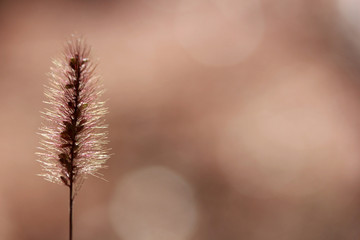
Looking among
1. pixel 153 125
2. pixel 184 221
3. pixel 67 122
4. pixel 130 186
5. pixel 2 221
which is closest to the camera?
pixel 67 122

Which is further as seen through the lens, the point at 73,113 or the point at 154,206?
the point at 154,206

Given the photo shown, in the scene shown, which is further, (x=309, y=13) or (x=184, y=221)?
(x=309, y=13)

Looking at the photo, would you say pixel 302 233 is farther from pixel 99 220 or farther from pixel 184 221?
pixel 99 220

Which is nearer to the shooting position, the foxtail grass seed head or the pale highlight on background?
the foxtail grass seed head

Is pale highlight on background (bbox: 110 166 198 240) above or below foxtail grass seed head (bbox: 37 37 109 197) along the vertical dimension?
below

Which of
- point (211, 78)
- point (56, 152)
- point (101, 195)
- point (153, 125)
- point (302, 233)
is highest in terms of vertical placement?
Result: point (211, 78)

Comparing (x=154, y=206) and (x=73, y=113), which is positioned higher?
(x=73, y=113)

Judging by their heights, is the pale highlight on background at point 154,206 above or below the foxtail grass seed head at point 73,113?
below

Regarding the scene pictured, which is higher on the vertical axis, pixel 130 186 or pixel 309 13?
pixel 309 13

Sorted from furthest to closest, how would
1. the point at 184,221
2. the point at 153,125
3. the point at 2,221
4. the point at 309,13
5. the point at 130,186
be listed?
the point at 309,13
the point at 153,125
the point at 130,186
the point at 184,221
the point at 2,221

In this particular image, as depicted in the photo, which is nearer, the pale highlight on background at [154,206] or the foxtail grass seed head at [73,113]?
the foxtail grass seed head at [73,113]

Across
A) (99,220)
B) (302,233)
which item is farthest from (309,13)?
(99,220)
